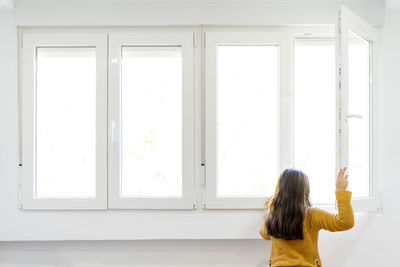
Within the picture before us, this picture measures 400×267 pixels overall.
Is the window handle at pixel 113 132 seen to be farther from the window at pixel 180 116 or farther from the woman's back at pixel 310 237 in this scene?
the woman's back at pixel 310 237

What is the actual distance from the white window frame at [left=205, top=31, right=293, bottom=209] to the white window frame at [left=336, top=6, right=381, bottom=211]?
337mm

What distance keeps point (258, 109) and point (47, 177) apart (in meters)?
1.39

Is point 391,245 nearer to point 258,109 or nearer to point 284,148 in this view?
point 284,148

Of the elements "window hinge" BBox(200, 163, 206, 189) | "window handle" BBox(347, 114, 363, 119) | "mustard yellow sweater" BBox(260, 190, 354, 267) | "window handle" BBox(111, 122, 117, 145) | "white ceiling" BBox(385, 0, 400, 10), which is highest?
"white ceiling" BBox(385, 0, 400, 10)

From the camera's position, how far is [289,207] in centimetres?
173

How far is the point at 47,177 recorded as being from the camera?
7.12 feet

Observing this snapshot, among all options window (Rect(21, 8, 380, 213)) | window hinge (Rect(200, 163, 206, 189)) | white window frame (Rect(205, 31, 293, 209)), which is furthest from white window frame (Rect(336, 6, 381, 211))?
window hinge (Rect(200, 163, 206, 189))

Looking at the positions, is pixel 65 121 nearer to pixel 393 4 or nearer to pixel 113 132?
pixel 113 132

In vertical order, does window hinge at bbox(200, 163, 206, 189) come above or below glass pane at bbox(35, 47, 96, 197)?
below

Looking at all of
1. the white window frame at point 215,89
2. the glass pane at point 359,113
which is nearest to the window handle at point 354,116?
the glass pane at point 359,113

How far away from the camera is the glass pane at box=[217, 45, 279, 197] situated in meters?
2.15

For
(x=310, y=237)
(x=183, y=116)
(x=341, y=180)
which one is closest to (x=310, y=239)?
(x=310, y=237)

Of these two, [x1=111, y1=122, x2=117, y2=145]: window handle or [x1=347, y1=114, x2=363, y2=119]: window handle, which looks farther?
[x1=111, y1=122, x2=117, y2=145]: window handle

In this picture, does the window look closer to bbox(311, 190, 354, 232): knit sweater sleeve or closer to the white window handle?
the white window handle
